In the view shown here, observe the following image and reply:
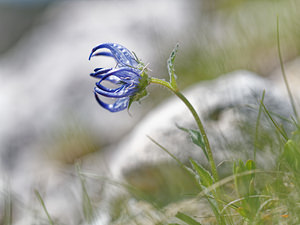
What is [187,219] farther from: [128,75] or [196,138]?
[128,75]

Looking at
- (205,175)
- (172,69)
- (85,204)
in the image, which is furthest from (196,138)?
(85,204)

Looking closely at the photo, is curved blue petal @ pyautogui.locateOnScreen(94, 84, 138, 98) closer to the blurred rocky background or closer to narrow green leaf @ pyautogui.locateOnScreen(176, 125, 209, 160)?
narrow green leaf @ pyautogui.locateOnScreen(176, 125, 209, 160)

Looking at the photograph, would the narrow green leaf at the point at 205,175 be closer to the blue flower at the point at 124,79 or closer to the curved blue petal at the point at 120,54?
the blue flower at the point at 124,79

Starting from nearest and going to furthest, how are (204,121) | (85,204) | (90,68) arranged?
1. (85,204)
2. (204,121)
3. (90,68)

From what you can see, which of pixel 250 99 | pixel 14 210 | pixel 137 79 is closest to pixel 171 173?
pixel 250 99

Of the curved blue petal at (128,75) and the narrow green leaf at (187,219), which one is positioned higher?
the curved blue petal at (128,75)

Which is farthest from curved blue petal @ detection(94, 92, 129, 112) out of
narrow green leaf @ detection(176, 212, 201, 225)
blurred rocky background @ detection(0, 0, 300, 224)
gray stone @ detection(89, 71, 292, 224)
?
blurred rocky background @ detection(0, 0, 300, 224)

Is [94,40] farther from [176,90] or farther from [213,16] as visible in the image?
[176,90]

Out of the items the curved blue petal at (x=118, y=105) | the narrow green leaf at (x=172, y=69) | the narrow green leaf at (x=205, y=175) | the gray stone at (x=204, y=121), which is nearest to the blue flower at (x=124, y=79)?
the curved blue petal at (x=118, y=105)

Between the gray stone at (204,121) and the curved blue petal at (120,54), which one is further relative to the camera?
the gray stone at (204,121)
